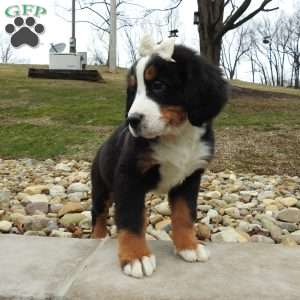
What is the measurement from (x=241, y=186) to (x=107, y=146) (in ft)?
9.29

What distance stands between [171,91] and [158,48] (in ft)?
0.79

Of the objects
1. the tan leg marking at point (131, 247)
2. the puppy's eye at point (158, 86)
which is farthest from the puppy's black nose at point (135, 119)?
the tan leg marking at point (131, 247)

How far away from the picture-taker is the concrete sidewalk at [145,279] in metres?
2.46

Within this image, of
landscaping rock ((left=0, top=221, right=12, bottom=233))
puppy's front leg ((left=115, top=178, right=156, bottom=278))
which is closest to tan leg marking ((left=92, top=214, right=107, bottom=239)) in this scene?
landscaping rock ((left=0, top=221, right=12, bottom=233))

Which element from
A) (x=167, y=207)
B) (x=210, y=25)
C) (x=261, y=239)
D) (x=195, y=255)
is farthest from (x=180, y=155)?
(x=210, y=25)

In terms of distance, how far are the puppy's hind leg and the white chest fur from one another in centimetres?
83

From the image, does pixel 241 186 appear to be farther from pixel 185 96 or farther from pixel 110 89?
pixel 110 89

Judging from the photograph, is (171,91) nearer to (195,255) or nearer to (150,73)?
(150,73)

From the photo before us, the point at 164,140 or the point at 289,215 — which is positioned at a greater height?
the point at 164,140

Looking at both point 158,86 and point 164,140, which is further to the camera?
point 164,140

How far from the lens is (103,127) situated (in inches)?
363

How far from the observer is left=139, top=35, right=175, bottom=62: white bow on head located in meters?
2.63

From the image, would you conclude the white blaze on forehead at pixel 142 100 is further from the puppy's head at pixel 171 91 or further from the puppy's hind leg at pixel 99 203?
the puppy's hind leg at pixel 99 203

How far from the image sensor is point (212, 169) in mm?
6723
